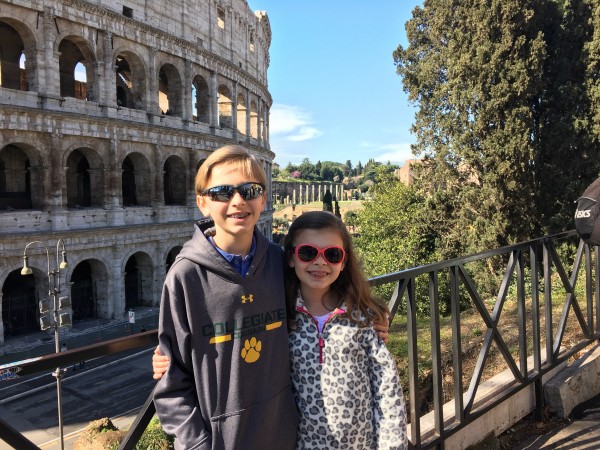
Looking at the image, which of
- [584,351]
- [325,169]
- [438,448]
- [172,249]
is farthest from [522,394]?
[325,169]

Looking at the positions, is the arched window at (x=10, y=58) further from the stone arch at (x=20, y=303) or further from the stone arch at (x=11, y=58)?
the stone arch at (x=20, y=303)

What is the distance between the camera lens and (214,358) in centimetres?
178

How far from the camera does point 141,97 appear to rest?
22.0 m

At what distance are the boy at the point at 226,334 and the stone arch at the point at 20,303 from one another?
19.0m

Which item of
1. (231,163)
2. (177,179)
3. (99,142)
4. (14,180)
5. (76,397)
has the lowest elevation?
(76,397)

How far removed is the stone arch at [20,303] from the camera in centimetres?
1845

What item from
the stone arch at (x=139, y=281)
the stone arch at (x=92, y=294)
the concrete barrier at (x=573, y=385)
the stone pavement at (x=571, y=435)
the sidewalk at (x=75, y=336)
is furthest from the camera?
the stone arch at (x=139, y=281)

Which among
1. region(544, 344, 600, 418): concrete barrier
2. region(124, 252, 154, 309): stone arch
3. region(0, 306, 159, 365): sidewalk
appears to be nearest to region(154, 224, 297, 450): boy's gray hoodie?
region(544, 344, 600, 418): concrete barrier

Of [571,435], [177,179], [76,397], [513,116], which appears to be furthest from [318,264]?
[177,179]

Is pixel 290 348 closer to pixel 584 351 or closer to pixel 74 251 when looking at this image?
pixel 584 351

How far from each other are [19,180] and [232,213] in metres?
20.9

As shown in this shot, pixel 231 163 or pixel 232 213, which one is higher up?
pixel 231 163

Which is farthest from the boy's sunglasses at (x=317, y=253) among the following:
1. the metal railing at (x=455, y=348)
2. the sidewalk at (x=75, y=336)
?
the sidewalk at (x=75, y=336)

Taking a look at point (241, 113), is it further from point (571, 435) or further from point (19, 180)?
point (571, 435)
